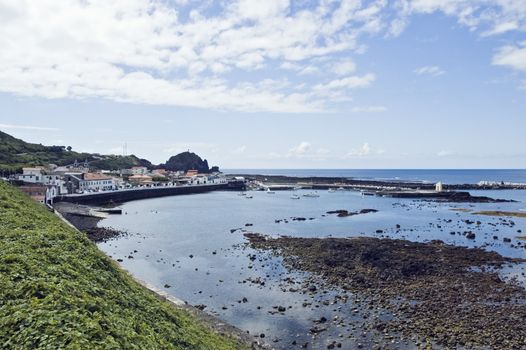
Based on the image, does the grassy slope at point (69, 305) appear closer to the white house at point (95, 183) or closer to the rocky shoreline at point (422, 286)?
the rocky shoreline at point (422, 286)

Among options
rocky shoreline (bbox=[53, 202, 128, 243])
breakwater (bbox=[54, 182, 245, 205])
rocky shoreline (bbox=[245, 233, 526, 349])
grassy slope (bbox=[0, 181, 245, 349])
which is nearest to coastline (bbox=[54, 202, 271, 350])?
rocky shoreline (bbox=[53, 202, 128, 243])

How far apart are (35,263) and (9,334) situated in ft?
12.5

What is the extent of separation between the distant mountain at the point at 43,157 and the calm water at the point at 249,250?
49824 mm

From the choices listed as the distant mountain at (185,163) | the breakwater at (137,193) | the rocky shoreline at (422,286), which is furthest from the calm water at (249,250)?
the distant mountain at (185,163)

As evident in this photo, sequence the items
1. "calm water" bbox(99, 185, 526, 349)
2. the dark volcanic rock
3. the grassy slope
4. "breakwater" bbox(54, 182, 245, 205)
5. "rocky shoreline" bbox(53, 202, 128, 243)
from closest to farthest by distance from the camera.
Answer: the grassy slope < "calm water" bbox(99, 185, 526, 349) < "rocky shoreline" bbox(53, 202, 128, 243) < the dark volcanic rock < "breakwater" bbox(54, 182, 245, 205)

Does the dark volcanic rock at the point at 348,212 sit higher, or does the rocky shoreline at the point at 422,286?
the dark volcanic rock at the point at 348,212

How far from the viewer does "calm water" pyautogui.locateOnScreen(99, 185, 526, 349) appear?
2109cm

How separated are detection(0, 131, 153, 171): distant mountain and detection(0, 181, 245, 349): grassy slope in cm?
9218

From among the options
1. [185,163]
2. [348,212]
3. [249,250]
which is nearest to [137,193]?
[348,212]

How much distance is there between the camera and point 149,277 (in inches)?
1121

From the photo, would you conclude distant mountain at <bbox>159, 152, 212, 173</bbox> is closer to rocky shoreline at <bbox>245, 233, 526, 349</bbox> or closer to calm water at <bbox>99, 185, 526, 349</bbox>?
calm water at <bbox>99, 185, 526, 349</bbox>

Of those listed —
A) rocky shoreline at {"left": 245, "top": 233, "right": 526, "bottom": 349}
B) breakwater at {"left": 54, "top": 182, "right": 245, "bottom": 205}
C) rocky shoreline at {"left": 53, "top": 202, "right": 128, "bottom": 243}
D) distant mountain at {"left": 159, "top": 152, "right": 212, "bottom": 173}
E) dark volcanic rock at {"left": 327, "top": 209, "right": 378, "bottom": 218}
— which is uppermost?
distant mountain at {"left": 159, "top": 152, "right": 212, "bottom": 173}

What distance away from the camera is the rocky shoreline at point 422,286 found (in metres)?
19.1

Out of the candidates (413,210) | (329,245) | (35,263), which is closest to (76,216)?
(329,245)
